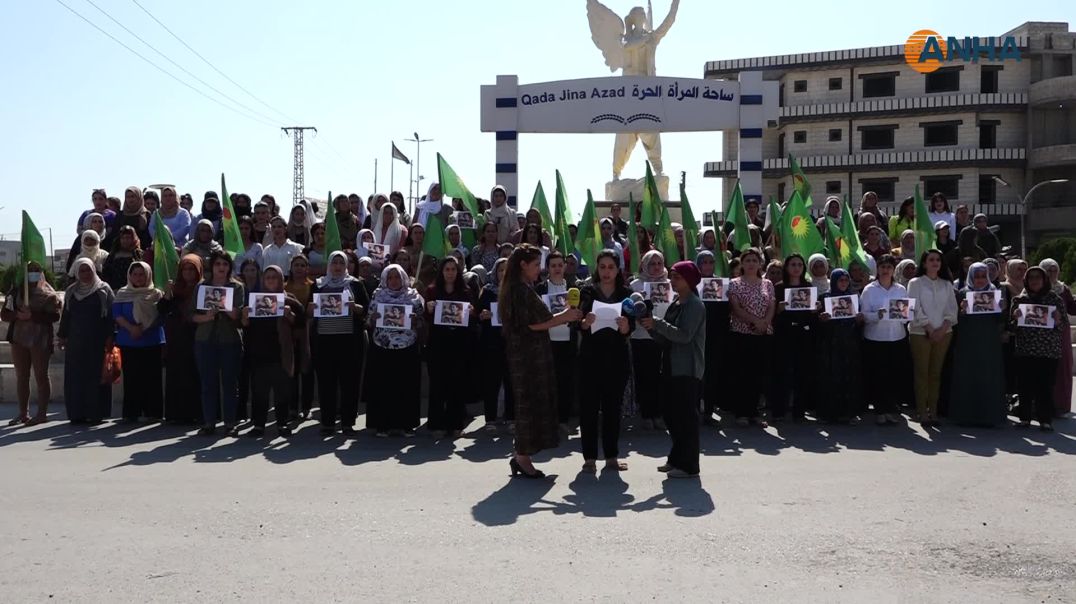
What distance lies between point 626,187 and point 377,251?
15.6 meters

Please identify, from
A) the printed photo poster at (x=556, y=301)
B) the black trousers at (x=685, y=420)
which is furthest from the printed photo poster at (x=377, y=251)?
the black trousers at (x=685, y=420)

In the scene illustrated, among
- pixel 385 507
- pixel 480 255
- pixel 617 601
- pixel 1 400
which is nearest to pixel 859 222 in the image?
pixel 480 255

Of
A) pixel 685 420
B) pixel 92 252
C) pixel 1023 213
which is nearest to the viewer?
pixel 685 420

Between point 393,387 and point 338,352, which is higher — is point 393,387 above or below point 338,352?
below

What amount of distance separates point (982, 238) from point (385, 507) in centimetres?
913

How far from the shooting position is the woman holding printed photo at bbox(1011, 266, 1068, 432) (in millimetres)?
9969

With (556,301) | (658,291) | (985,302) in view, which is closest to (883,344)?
(985,302)

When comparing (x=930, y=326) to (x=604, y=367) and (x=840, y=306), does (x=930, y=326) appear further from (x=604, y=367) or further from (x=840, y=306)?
(x=604, y=367)

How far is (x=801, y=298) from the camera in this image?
10242 millimetres

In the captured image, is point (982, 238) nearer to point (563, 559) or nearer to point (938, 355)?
point (938, 355)

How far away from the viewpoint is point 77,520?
21.3ft

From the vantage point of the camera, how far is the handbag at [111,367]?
420 inches

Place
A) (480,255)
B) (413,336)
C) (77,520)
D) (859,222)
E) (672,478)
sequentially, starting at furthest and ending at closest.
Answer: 1. (859,222)
2. (480,255)
3. (413,336)
4. (672,478)
5. (77,520)

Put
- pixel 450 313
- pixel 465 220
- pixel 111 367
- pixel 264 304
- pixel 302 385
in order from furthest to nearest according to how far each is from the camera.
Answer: pixel 465 220, pixel 302 385, pixel 111 367, pixel 264 304, pixel 450 313
